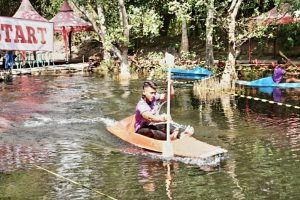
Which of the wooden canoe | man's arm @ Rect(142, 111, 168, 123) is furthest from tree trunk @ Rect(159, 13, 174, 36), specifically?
man's arm @ Rect(142, 111, 168, 123)

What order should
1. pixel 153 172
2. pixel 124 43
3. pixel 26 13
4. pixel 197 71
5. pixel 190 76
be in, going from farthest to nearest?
pixel 26 13
pixel 124 43
pixel 190 76
pixel 197 71
pixel 153 172

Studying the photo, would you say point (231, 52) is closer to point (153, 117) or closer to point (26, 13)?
point (153, 117)

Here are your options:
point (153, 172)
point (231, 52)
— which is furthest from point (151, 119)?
point (231, 52)

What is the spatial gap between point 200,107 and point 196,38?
26777 millimetres

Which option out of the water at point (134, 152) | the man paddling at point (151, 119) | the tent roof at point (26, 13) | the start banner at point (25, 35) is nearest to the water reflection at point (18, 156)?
the water at point (134, 152)

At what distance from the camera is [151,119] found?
40.3ft

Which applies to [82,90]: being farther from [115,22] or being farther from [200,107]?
[115,22]

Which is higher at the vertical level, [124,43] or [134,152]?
[124,43]

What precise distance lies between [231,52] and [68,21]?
18.2 metres

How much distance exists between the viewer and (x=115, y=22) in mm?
36031

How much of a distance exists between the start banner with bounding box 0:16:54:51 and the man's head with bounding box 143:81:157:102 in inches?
848

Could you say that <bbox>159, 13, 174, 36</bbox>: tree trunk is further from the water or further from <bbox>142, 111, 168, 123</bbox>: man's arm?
<bbox>142, 111, 168, 123</bbox>: man's arm

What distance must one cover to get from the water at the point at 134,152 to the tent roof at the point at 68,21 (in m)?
17.5

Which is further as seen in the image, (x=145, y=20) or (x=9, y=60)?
(x=9, y=60)
